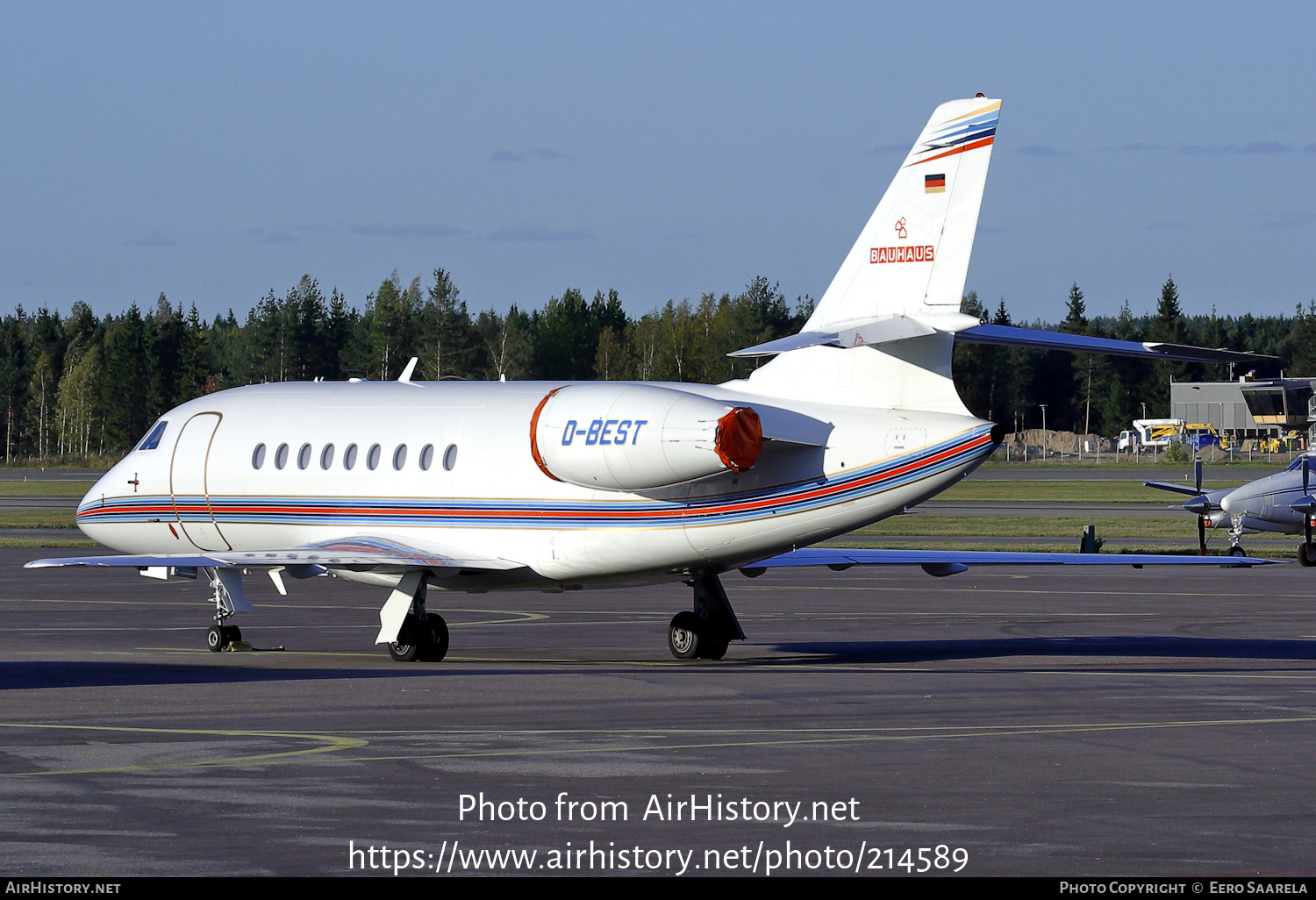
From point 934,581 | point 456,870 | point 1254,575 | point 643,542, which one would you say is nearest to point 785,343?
point 643,542

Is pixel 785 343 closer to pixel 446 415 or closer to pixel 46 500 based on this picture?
pixel 446 415

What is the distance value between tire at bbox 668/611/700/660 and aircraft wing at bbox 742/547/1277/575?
1.09m

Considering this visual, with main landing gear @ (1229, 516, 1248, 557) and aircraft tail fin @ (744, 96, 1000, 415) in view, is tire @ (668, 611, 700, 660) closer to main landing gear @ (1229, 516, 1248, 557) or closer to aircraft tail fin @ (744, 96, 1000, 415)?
aircraft tail fin @ (744, 96, 1000, 415)

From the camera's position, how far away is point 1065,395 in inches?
6914

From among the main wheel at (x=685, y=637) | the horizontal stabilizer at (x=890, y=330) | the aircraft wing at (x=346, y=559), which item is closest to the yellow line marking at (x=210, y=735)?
the aircraft wing at (x=346, y=559)

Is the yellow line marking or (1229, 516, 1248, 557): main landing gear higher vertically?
the yellow line marking

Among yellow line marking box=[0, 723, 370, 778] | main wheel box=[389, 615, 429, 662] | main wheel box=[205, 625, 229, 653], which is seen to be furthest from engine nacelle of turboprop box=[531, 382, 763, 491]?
yellow line marking box=[0, 723, 370, 778]

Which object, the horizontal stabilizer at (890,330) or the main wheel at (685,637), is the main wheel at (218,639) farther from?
the horizontal stabilizer at (890,330)

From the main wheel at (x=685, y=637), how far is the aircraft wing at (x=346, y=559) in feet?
7.55

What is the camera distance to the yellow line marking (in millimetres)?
13625

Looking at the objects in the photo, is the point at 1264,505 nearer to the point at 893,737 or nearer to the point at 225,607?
the point at 225,607

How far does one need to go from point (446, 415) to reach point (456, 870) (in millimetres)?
14666

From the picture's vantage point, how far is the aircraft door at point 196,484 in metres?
26.4

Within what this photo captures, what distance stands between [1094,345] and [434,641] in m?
9.17
